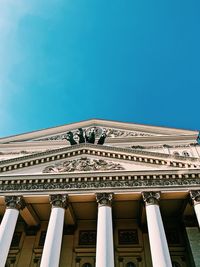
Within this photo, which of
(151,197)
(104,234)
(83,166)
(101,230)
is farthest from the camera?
(83,166)

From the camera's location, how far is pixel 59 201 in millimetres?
11492

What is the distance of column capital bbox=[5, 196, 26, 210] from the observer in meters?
11.5

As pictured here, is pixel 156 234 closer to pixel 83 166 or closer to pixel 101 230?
pixel 101 230

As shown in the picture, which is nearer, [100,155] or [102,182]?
[102,182]

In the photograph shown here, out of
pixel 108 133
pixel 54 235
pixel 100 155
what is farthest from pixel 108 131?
pixel 54 235

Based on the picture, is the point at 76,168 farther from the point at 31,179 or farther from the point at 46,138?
the point at 46,138

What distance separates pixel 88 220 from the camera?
45.2ft

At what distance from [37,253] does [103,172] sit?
5136 millimetres

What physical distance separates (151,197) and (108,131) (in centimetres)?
1110

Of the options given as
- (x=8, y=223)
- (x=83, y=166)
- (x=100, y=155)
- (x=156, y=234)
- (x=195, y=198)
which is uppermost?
(x=100, y=155)

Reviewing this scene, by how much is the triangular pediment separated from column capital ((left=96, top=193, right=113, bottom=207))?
9.35 metres

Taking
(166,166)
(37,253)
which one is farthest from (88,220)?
(166,166)

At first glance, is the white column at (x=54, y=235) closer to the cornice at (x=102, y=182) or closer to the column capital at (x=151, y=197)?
the cornice at (x=102, y=182)

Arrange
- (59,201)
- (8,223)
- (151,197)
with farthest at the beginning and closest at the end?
(59,201) → (151,197) → (8,223)
